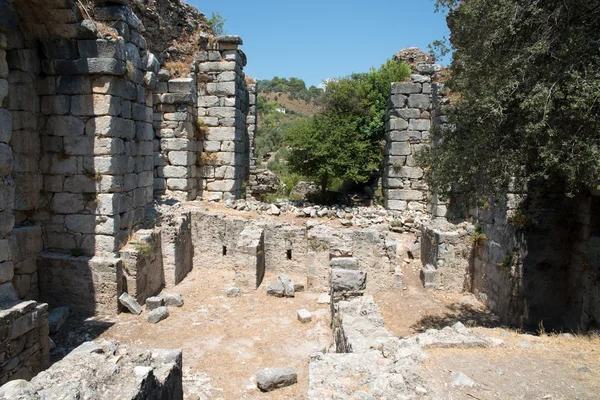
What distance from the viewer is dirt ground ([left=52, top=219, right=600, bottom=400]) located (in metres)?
4.36

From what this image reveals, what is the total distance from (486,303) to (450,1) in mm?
5560

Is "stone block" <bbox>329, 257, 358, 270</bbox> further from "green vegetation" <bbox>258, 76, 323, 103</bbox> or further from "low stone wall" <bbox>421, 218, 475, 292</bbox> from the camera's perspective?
"green vegetation" <bbox>258, 76, 323, 103</bbox>

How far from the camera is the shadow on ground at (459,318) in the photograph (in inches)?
312

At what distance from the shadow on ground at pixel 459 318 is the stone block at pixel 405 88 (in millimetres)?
6482

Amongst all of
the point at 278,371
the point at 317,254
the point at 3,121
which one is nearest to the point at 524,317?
the point at 317,254

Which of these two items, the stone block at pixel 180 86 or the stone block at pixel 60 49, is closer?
the stone block at pixel 60 49

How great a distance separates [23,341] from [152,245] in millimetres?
3376

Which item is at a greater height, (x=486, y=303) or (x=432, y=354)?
(x=432, y=354)

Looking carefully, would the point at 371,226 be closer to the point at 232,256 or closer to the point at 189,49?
the point at 232,256

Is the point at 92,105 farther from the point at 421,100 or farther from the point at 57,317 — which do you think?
the point at 421,100

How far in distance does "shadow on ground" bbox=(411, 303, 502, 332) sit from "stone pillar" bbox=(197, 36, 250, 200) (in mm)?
6859

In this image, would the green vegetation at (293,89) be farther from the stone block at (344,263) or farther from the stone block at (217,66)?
the stone block at (344,263)

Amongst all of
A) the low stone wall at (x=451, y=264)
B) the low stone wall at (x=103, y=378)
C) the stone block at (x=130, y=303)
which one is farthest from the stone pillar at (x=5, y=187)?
the low stone wall at (x=451, y=264)

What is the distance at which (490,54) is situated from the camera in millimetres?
6637
